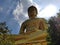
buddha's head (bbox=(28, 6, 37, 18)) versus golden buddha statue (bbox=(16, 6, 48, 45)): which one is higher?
buddha's head (bbox=(28, 6, 37, 18))

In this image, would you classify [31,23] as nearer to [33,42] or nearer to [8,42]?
[33,42]

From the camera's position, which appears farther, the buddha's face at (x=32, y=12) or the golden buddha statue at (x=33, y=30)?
the buddha's face at (x=32, y=12)

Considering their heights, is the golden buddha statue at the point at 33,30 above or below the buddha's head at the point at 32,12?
below

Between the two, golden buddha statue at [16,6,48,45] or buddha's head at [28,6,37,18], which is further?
buddha's head at [28,6,37,18]

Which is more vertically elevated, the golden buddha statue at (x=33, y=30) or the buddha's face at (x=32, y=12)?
the buddha's face at (x=32, y=12)

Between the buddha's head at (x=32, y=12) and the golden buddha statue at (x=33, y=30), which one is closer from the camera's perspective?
the golden buddha statue at (x=33, y=30)

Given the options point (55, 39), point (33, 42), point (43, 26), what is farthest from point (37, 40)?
point (55, 39)

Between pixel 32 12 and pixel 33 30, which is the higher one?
pixel 32 12

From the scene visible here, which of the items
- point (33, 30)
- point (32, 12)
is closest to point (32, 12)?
point (32, 12)

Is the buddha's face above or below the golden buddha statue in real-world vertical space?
above

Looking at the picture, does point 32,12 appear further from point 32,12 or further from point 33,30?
point 33,30

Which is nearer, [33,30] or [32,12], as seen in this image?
[33,30]

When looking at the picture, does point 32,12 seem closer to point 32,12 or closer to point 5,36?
point 32,12

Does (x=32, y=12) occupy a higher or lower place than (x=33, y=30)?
higher
